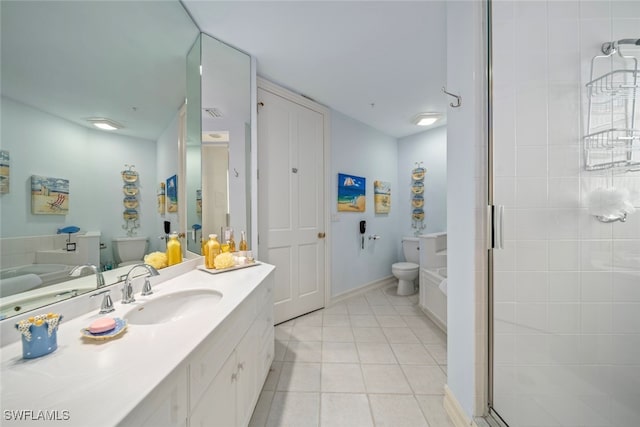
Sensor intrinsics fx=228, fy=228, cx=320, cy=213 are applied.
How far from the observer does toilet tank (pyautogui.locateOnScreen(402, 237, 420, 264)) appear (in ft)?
11.7

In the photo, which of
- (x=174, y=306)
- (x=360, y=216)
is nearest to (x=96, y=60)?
(x=174, y=306)

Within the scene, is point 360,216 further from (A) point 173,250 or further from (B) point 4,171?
(B) point 4,171

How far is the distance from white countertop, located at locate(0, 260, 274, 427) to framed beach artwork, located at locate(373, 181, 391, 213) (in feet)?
10.2

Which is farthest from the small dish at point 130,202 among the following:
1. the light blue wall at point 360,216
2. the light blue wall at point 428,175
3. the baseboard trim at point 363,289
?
the light blue wall at point 428,175

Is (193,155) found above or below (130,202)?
above

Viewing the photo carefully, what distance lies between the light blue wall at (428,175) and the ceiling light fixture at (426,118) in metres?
0.36

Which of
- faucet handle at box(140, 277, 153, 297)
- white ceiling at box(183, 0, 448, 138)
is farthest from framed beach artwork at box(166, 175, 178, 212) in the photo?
white ceiling at box(183, 0, 448, 138)

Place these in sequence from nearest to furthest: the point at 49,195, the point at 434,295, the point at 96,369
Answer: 1. the point at 96,369
2. the point at 49,195
3. the point at 434,295

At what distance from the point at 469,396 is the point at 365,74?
2.62m

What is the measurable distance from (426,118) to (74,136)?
11.5 ft

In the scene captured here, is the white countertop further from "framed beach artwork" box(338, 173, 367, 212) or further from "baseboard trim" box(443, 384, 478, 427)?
"framed beach artwork" box(338, 173, 367, 212)

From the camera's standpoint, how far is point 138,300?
1.04 metres

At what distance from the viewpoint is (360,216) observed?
11.4 feet

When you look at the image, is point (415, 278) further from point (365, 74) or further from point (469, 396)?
point (365, 74)
